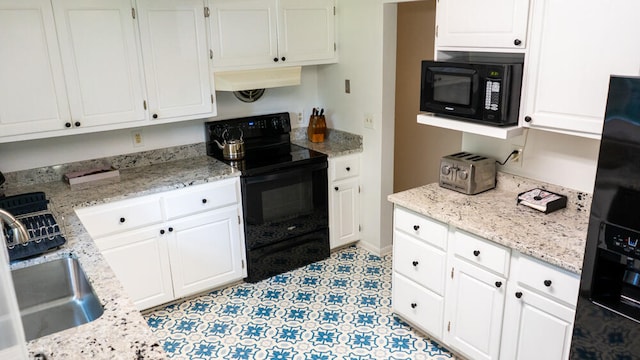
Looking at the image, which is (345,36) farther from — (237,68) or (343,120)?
(237,68)

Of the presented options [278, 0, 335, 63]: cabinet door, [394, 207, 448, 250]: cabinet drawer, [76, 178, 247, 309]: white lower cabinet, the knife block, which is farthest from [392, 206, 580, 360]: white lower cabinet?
[278, 0, 335, 63]: cabinet door

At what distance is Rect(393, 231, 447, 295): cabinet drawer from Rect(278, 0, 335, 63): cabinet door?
164 centimetres

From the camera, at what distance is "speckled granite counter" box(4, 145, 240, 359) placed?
1460 mm

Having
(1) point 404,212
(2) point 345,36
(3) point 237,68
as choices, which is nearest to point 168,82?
(3) point 237,68

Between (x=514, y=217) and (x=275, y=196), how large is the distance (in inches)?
A: 65.9

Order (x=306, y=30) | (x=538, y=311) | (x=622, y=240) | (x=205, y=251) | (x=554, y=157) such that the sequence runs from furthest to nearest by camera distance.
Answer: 1. (x=306, y=30)
2. (x=205, y=251)
3. (x=554, y=157)
4. (x=538, y=311)
5. (x=622, y=240)

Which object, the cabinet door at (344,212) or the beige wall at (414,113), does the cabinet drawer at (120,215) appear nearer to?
the cabinet door at (344,212)

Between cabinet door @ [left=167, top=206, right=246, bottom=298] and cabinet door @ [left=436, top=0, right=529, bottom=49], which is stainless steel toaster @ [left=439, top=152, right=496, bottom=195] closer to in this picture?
cabinet door @ [left=436, top=0, right=529, bottom=49]

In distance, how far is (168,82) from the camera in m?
3.17

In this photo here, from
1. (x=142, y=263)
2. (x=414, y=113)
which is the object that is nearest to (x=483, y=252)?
(x=142, y=263)

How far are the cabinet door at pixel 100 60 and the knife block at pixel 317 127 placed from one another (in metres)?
1.45

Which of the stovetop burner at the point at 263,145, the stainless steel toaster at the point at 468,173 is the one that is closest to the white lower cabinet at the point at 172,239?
the stovetop burner at the point at 263,145

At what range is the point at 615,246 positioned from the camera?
5.59 ft

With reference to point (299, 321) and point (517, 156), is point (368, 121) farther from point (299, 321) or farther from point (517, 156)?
point (299, 321)
